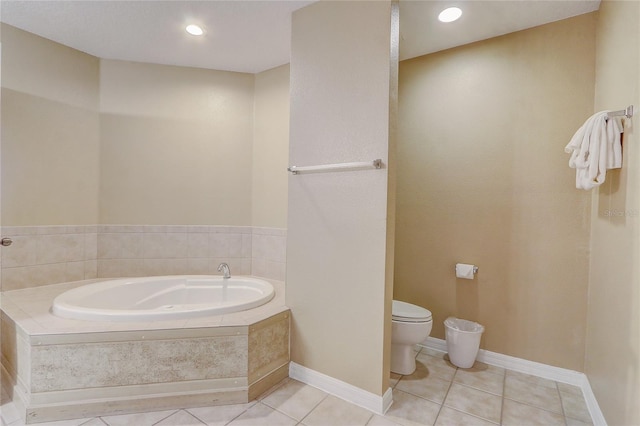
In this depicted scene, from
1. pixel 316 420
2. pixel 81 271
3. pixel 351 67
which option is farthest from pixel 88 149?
pixel 316 420

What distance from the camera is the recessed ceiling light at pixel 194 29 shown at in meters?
2.18

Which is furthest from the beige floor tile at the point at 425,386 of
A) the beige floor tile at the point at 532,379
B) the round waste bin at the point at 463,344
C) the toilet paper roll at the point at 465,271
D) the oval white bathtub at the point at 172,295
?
the oval white bathtub at the point at 172,295

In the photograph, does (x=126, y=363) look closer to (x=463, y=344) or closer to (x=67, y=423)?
Answer: (x=67, y=423)

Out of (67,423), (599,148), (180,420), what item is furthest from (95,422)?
(599,148)

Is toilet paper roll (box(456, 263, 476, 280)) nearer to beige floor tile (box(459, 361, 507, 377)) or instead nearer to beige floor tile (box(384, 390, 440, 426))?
beige floor tile (box(459, 361, 507, 377))

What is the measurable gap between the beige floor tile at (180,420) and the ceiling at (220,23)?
2.43m

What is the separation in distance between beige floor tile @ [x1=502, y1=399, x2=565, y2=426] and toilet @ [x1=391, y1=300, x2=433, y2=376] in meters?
0.56

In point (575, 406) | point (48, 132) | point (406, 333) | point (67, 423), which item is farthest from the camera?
point (48, 132)

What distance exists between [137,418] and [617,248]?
2.55 m

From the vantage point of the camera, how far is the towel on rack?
1466 mm

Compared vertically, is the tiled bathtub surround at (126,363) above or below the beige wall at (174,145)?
below

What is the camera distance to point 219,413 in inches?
64.4

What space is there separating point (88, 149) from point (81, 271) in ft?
3.40

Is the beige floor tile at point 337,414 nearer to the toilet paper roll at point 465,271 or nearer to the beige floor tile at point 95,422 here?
the beige floor tile at point 95,422
